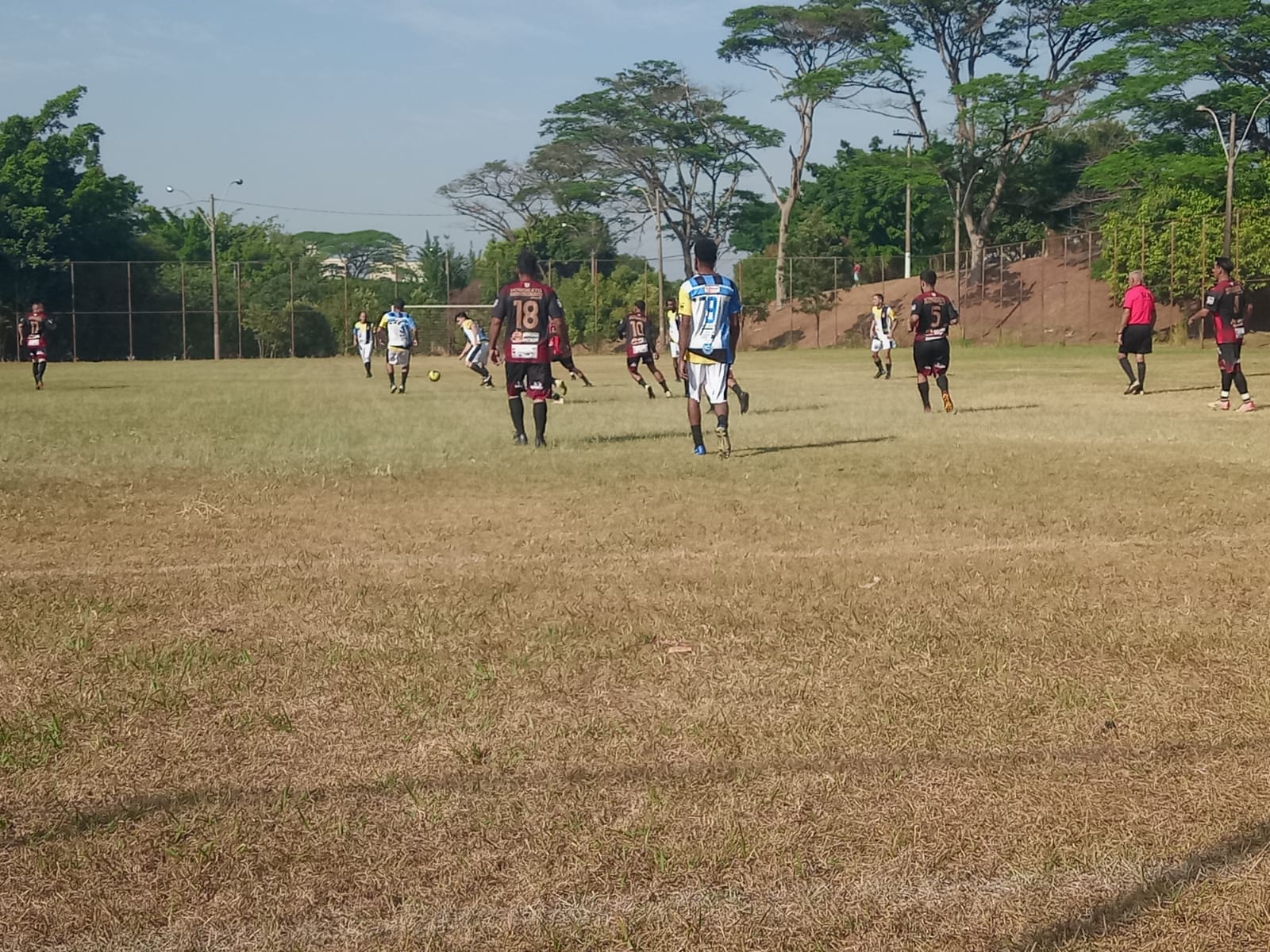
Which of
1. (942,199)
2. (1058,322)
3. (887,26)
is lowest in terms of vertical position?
(1058,322)

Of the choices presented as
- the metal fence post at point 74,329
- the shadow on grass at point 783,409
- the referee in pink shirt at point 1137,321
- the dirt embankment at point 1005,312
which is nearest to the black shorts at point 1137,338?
the referee in pink shirt at point 1137,321

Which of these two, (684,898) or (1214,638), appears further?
(1214,638)

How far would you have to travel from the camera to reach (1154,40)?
176 ft

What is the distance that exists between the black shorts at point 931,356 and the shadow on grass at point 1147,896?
14.9 m

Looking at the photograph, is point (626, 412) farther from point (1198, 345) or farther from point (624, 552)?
point (1198, 345)

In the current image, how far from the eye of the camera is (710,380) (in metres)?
13.7

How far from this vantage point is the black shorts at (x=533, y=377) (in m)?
14.8

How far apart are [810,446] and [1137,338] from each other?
30.3 feet

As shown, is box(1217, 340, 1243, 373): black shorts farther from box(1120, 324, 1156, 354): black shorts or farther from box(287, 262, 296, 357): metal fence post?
box(287, 262, 296, 357): metal fence post

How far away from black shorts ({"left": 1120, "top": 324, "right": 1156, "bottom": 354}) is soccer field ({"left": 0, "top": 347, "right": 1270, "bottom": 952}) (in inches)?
422

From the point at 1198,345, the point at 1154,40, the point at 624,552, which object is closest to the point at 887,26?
the point at 1154,40

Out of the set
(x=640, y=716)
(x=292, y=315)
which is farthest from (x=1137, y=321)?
(x=292, y=315)

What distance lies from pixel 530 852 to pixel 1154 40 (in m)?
56.2

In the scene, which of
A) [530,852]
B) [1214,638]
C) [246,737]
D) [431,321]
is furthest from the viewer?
[431,321]
